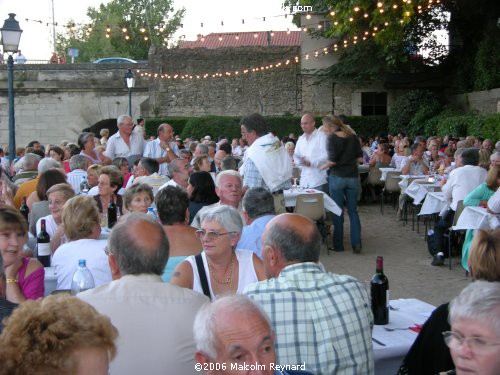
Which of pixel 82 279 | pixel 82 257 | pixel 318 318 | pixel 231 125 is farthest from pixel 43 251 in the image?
pixel 231 125

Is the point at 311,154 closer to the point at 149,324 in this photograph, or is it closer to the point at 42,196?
the point at 42,196

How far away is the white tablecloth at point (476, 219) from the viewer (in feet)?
20.1

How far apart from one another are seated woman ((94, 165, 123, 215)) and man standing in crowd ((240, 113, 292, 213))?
50.8 inches

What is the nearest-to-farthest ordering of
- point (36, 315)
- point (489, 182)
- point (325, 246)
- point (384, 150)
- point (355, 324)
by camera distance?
point (36, 315), point (355, 324), point (489, 182), point (325, 246), point (384, 150)

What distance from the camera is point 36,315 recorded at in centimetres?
153

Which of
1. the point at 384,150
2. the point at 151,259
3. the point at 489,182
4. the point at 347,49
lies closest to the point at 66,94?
the point at 347,49

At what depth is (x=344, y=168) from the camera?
7887 mm

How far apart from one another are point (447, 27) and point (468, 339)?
2097cm

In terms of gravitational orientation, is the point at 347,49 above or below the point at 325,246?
above

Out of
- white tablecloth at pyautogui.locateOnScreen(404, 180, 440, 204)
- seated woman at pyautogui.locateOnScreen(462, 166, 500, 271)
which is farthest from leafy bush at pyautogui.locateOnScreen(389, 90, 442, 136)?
seated woman at pyautogui.locateOnScreen(462, 166, 500, 271)

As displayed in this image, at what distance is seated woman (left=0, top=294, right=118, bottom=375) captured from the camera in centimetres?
144

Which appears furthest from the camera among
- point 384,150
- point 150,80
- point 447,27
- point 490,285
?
point 150,80

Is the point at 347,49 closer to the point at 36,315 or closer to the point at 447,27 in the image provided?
the point at 447,27

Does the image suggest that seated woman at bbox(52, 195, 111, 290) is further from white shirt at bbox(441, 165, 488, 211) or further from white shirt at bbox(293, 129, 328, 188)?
white shirt at bbox(441, 165, 488, 211)
